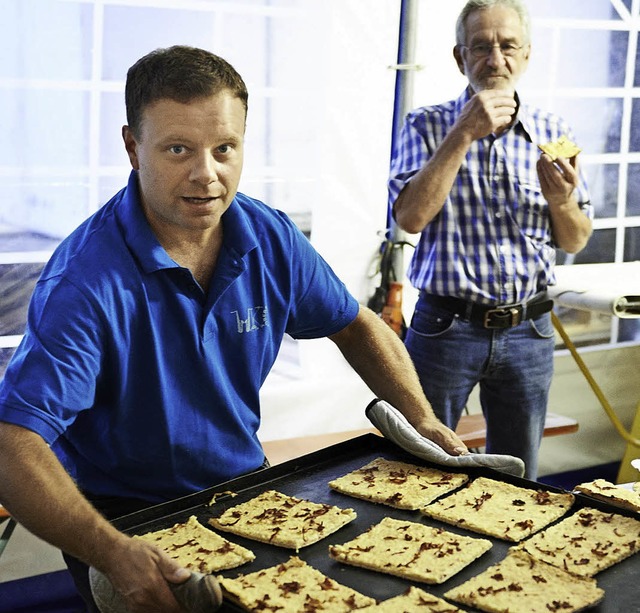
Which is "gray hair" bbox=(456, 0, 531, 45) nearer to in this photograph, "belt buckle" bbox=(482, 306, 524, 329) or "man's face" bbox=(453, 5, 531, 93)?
"man's face" bbox=(453, 5, 531, 93)

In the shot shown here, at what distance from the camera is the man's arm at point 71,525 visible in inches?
61.3

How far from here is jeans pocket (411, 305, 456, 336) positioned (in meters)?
3.23

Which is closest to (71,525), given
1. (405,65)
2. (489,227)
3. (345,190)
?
(489,227)

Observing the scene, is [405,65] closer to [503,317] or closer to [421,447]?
[503,317]

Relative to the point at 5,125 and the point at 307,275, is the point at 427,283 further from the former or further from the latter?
the point at 5,125

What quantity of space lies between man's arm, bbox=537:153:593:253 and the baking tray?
1273 mm

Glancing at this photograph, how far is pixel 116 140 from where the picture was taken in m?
3.48

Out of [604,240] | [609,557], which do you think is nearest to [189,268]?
[609,557]

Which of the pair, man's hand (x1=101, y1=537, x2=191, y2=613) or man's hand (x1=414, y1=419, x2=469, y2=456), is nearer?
man's hand (x1=101, y1=537, x2=191, y2=613)

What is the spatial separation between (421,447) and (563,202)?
1381 millimetres

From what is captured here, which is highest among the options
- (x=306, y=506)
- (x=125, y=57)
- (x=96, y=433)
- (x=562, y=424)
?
(x=125, y=57)

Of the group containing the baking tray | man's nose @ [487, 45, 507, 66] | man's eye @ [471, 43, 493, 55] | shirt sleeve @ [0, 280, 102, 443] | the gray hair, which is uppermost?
the gray hair

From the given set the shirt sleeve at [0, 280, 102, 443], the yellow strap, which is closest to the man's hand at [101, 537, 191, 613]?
the shirt sleeve at [0, 280, 102, 443]

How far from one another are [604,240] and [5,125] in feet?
10.3
